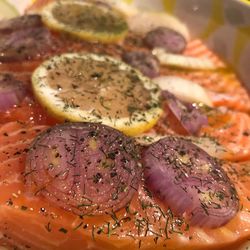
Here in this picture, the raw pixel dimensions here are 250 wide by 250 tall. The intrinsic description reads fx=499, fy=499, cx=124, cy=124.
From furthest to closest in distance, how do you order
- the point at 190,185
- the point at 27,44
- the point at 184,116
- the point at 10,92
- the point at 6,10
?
the point at 6,10
the point at 27,44
the point at 184,116
the point at 10,92
the point at 190,185

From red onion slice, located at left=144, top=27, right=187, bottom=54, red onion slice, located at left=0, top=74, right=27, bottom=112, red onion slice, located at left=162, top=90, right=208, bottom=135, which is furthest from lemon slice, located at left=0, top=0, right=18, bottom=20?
red onion slice, located at left=162, top=90, right=208, bottom=135

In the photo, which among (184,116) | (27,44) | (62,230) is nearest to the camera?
(62,230)

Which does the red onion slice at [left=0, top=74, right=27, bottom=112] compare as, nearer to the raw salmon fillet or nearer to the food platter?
the food platter

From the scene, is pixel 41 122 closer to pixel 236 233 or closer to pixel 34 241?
pixel 34 241

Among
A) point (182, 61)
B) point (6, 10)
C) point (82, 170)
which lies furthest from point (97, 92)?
point (6, 10)

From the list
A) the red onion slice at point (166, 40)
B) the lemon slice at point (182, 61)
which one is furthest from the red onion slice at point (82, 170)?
the red onion slice at point (166, 40)

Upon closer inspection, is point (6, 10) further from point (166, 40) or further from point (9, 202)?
point (9, 202)
